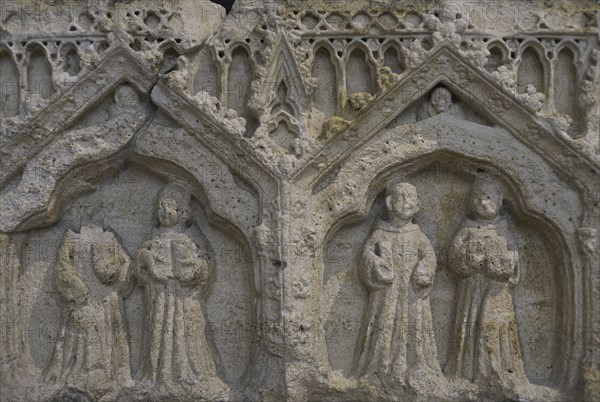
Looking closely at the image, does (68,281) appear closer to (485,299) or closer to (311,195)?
(311,195)

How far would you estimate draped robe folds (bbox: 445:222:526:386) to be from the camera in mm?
4254

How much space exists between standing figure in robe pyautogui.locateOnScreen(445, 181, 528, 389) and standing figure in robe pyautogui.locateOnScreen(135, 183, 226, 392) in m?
1.59

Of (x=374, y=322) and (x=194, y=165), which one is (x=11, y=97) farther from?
(x=374, y=322)

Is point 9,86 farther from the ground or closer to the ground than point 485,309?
farther from the ground

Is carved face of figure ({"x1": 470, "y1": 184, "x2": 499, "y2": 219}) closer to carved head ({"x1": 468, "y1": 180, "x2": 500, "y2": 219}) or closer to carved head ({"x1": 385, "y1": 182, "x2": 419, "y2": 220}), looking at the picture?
carved head ({"x1": 468, "y1": 180, "x2": 500, "y2": 219})

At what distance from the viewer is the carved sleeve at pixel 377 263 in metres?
4.27

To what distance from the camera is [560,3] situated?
430cm

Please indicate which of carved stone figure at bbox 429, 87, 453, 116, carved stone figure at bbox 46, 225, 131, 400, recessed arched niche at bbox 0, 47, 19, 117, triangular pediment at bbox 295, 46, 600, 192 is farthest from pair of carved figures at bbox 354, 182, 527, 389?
recessed arched niche at bbox 0, 47, 19, 117

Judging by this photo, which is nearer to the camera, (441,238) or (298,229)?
(298,229)

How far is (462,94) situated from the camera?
4246 mm

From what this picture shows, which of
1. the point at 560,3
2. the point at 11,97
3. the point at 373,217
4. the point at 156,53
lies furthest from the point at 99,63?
the point at 560,3

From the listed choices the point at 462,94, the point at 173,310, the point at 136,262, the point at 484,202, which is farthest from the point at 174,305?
the point at 462,94

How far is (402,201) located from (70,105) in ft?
7.13

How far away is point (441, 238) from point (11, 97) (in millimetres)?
2926
